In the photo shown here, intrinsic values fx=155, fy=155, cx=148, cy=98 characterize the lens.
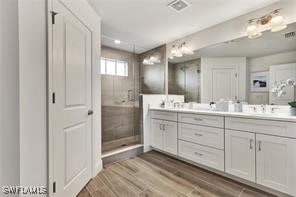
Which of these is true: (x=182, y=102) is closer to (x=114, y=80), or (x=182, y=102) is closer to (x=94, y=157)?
(x=114, y=80)

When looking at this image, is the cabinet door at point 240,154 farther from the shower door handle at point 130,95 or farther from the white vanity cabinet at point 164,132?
the shower door handle at point 130,95

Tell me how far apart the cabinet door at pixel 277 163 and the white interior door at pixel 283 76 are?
688mm

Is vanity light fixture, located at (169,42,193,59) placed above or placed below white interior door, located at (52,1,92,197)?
above

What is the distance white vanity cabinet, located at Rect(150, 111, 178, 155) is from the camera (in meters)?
2.62

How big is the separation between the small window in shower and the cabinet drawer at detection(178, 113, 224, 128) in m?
1.90

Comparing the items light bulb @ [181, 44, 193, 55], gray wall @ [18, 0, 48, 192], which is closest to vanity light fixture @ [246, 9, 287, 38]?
light bulb @ [181, 44, 193, 55]

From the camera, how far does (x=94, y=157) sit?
2.10 m

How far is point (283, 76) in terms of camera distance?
1.99 m

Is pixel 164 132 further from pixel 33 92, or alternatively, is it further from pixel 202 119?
pixel 33 92

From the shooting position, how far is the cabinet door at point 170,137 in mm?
2596

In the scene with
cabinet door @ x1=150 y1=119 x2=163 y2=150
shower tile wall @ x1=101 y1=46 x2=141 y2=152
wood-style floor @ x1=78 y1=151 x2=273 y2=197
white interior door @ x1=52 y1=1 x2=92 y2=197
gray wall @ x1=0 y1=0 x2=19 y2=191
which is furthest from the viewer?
shower tile wall @ x1=101 y1=46 x2=141 y2=152

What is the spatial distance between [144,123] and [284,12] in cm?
261

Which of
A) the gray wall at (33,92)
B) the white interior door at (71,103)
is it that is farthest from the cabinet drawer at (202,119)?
the gray wall at (33,92)

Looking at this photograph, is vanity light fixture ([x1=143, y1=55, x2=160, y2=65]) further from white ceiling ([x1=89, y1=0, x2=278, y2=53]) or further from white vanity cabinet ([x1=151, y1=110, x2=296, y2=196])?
white vanity cabinet ([x1=151, y1=110, x2=296, y2=196])
